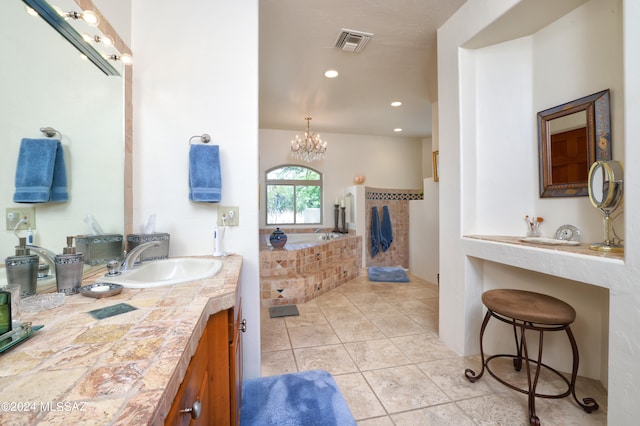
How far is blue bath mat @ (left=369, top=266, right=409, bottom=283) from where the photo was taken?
4.18 metres

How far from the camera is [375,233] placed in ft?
16.8

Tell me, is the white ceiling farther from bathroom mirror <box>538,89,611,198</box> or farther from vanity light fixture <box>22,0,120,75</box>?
bathroom mirror <box>538,89,611,198</box>

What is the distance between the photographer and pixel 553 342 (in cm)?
184

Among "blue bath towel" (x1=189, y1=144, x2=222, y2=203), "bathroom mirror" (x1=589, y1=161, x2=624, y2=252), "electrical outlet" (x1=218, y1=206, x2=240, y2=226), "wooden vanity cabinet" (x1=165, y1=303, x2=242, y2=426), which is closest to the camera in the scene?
"wooden vanity cabinet" (x1=165, y1=303, x2=242, y2=426)

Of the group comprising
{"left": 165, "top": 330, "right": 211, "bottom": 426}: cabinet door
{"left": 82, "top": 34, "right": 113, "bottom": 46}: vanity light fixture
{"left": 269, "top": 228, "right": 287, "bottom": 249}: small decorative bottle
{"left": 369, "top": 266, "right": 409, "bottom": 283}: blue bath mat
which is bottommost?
{"left": 369, "top": 266, "right": 409, "bottom": 283}: blue bath mat

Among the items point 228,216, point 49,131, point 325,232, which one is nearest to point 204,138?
point 228,216

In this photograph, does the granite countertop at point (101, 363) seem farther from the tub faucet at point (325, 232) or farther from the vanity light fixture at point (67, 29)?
the tub faucet at point (325, 232)

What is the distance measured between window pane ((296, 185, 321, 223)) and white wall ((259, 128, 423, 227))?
0.55 feet

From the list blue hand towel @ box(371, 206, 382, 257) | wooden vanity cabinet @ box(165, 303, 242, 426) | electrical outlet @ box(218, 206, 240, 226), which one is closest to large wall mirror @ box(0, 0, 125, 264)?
electrical outlet @ box(218, 206, 240, 226)

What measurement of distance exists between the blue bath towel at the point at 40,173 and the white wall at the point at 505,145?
229 centimetres

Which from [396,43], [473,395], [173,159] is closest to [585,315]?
[473,395]

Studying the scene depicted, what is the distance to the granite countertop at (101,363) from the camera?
391mm

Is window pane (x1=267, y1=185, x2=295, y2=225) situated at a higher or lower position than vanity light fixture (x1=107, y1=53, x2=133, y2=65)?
lower

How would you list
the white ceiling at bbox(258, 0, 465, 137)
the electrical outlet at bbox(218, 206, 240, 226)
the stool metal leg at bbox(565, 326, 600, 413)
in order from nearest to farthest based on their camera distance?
the stool metal leg at bbox(565, 326, 600, 413) < the electrical outlet at bbox(218, 206, 240, 226) < the white ceiling at bbox(258, 0, 465, 137)
